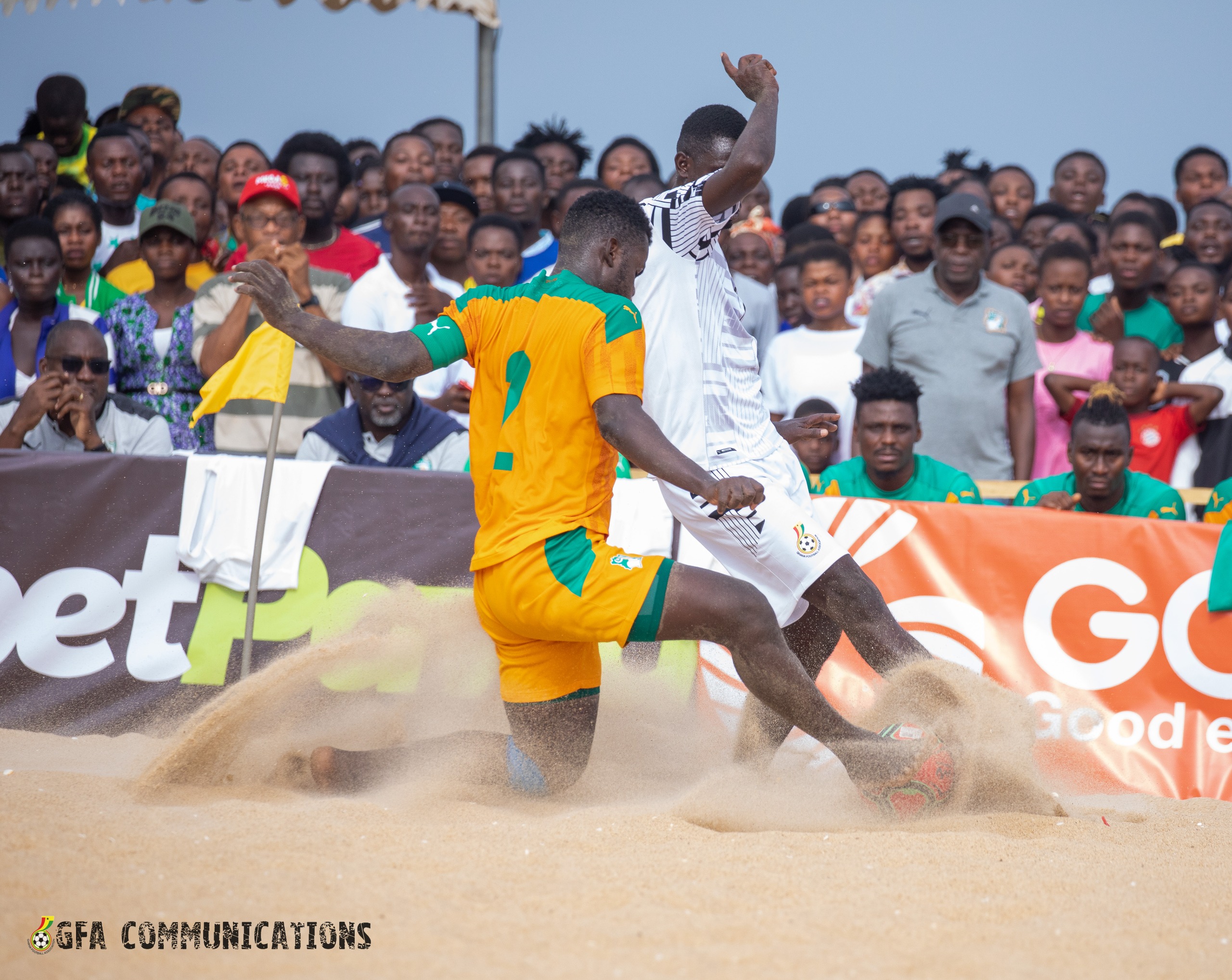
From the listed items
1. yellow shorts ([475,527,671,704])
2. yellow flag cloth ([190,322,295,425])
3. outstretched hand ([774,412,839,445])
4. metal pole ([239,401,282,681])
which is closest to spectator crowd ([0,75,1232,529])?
yellow flag cloth ([190,322,295,425])

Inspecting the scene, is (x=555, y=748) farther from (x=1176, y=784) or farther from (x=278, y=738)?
(x=1176, y=784)

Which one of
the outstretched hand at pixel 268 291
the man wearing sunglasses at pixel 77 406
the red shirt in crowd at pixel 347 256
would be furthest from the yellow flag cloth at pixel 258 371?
the red shirt in crowd at pixel 347 256

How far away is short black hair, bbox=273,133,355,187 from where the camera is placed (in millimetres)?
8305

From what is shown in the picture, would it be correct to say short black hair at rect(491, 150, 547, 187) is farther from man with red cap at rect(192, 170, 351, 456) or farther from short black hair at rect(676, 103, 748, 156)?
short black hair at rect(676, 103, 748, 156)

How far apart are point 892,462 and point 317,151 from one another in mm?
4591

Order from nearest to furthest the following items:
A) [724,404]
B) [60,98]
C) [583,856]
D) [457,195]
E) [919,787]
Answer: [583,856], [919,787], [724,404], [457,195], [60,98]

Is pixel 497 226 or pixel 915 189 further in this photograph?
pixel 915 189

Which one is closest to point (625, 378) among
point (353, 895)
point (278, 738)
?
point (353, 895)

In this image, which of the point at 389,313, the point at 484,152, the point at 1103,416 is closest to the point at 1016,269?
the point at 1103,416

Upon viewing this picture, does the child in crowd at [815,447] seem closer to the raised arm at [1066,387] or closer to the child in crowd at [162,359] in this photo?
the raised arm at [1066,387]

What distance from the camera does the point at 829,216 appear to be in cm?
948

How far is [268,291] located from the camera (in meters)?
3.69

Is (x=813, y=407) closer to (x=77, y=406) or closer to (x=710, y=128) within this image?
(x=710, y=128)

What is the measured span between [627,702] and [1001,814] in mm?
1737
